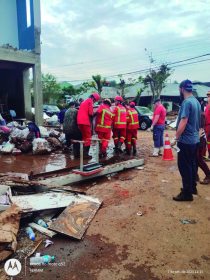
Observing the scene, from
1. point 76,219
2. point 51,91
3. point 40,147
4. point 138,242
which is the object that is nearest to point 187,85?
point 138,242

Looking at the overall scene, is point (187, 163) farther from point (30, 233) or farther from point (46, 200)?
point (30, 233)

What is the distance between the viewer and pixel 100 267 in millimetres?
3111

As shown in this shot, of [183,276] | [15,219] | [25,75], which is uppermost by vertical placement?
[25,75]

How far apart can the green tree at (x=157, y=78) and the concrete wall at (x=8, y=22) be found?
71.7 feet

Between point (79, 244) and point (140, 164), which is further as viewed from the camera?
point (140, 164)

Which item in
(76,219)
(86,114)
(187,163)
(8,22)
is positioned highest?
(8,22)

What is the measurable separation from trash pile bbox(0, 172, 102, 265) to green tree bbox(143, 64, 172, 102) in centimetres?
2908

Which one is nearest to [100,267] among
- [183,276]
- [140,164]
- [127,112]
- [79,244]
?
[79,244]

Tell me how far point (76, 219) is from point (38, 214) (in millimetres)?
588

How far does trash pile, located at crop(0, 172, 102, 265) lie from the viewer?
338cm

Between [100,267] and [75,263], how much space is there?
0.93 feet

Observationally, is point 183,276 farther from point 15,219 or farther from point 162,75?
point 162,75

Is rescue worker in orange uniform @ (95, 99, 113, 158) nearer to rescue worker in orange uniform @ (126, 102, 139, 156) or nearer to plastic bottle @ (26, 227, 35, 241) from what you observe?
rescue worker in orange uniform @ (126, 102, 139, 156)

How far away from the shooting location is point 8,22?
498 inches
